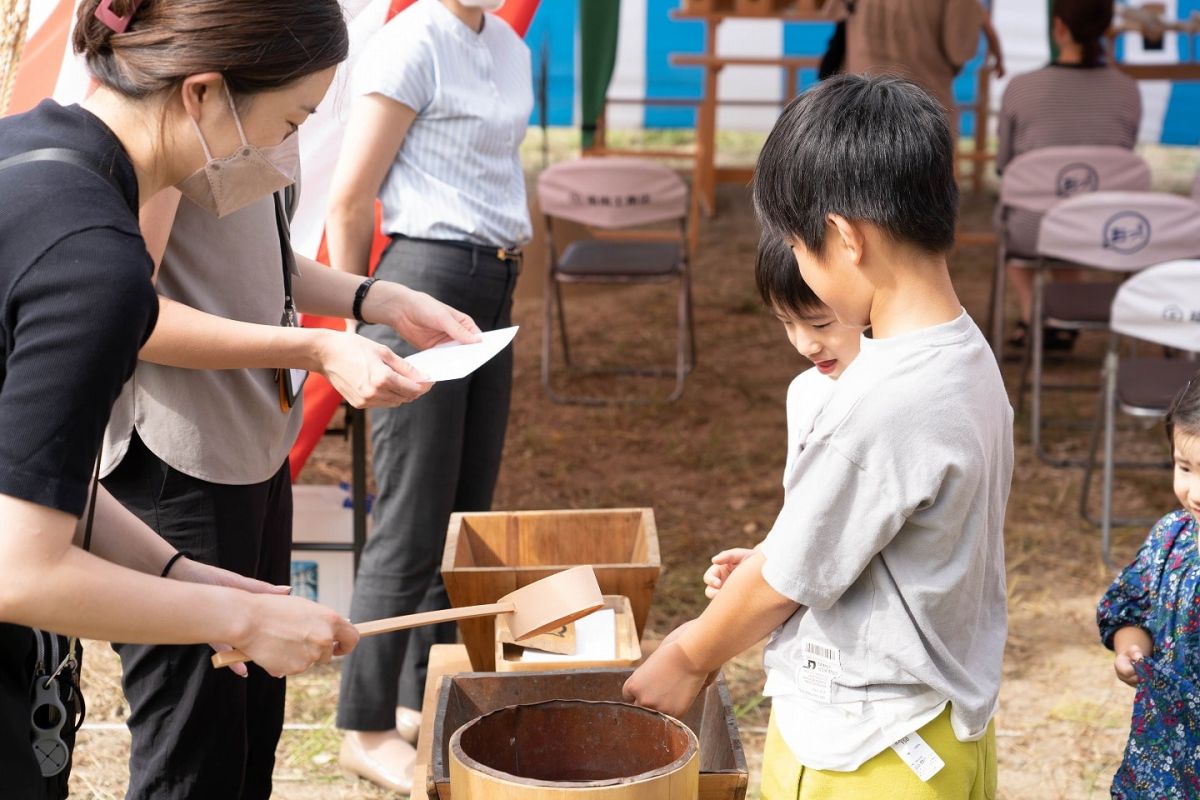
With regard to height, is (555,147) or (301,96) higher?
(301,96)

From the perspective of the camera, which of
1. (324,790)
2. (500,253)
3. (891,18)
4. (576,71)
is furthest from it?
(576,71)

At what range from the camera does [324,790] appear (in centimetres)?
269

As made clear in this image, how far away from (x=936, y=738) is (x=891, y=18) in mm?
4504

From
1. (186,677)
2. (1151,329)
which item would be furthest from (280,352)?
(1151,329)

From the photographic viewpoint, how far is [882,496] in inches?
47.4

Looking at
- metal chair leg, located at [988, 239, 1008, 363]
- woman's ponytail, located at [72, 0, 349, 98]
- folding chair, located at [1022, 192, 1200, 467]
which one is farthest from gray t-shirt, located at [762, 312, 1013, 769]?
metal chair leg, located at [988, 239, 1008, 363]

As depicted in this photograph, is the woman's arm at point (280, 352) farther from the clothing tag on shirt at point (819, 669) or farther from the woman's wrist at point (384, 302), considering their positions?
the clothing tag on shirt at point (819, 669)

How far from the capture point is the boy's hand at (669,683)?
1.37 m

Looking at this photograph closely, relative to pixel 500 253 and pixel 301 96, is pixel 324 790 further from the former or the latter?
pixel 301 96

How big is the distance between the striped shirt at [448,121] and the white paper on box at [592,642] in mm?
994

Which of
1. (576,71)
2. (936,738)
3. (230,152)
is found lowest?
(576,71)

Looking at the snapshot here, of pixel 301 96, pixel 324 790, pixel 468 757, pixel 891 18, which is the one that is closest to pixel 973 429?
pixel 468 757

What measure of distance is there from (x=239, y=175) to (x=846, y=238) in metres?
0.63

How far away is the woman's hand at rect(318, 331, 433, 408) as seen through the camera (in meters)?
1.57
